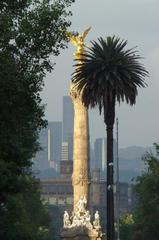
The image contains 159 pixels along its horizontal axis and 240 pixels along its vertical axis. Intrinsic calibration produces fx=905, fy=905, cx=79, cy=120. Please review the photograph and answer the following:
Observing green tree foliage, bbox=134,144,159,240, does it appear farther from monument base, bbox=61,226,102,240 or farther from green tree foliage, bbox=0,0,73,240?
green tree foliage, bbox=0,0,73,240

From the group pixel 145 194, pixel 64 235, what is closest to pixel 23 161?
pixel 64 235

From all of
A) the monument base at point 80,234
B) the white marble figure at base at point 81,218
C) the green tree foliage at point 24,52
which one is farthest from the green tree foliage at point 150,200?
the green tree foliage at point 24,52

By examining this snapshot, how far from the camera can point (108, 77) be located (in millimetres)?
59500

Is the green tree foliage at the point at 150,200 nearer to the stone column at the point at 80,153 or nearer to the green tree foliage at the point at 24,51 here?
the stone column at the point at 80,153

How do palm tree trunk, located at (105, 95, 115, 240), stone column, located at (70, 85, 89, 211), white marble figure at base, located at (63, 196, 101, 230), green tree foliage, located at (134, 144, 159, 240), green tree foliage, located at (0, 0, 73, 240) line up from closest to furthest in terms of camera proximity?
green tree foliage, located at (0, 0, 73, 240) → palm tree trunk, located at (105, 95, 115, 240) → white marble figure at base, located at (63, 196, 101, 230) → stone column, located at (70, 85, 89, 211) → green tree foliage, located at (134, 144, 159, 240)

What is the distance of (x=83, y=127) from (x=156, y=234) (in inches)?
796

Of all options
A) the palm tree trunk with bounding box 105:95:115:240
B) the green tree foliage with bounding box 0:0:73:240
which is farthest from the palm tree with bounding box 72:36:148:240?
the green tree foliage with bounding box 0:0:73:240

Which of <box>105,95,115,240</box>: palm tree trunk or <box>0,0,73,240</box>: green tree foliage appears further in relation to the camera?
<box>105,95,115,240</box>: palm tree trunk

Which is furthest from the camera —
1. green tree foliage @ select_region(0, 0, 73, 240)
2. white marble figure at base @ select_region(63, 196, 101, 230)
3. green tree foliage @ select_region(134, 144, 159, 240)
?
green tree foliage @ select_region(134, 144, 159, 240)

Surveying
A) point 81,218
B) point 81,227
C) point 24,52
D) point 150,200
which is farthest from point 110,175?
point 150,200

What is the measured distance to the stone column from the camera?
108 metres

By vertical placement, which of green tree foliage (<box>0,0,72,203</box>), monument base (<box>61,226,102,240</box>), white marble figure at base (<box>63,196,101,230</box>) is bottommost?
monument base (<box>61,226,102,240</box>)

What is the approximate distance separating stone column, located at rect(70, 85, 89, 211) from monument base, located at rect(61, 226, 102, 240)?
3.18 meters

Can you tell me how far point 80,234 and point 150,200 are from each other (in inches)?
468
